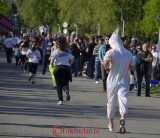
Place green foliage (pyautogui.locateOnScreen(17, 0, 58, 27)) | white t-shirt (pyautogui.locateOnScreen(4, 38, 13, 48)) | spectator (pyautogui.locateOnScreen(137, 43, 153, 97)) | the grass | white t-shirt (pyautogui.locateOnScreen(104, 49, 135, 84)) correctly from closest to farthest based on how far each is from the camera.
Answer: white t-shirt (pyautogui.locateOnScreen(104, 49, 135, 84)) → spectator (pyautogui.locateOnScreen(137, 43, 153, 97)) → the grass → white t-shirt (pyautogui.locateOnScreen(4, 38, 13, 48)) → green foliage (pyautogui.locateOnScreen(17, 0, 58, 27))

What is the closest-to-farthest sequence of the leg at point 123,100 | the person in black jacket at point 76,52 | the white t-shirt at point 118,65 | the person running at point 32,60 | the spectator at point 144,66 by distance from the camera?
the leg at point 123,100 → the white t-shirt at point 118,65 → the spectator at point 144,66 → the person running at point 32,60 → the person in black jacket at point 76,52

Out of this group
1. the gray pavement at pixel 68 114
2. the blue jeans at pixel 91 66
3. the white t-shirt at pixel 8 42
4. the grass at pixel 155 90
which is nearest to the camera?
the gray pavement at pixel 68 114

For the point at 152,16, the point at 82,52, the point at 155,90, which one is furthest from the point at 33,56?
the point at 152,16

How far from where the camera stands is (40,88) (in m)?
19.3

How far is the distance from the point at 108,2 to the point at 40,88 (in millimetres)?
24244

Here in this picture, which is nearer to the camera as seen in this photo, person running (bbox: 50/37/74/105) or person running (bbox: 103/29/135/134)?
person running (bbox: 103/29/135/134)

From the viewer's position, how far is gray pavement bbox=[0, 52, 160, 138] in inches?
397

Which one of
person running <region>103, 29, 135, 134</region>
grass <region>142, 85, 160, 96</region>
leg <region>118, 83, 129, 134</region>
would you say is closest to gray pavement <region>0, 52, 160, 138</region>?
leg <region>118, 83, 129, 134</region>

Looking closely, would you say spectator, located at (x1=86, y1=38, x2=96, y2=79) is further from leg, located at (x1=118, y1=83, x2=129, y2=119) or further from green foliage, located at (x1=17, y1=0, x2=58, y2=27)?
green foliage, located at (x1=17, y1=0, x2=58, y2=27)

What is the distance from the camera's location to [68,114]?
41.6 ft

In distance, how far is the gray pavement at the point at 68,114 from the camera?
1009 centimetres

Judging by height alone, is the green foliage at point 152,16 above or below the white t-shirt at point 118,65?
above

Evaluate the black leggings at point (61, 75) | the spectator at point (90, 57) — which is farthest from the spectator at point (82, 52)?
the black leggings at point (61, 75)

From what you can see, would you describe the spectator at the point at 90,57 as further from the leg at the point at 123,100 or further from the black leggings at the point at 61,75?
the leg at the point at 123,100
